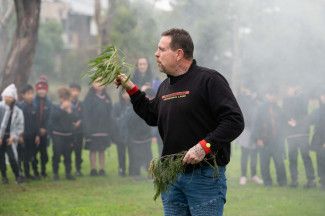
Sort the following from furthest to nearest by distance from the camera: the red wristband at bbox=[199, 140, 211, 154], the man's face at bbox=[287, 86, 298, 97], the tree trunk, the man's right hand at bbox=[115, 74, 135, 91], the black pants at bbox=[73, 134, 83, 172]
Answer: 1. the tree trunk
2. the black pants at bbox=[73, 134, 83, 172]
3. the man's face at bbox=[287, 86, 298, 97]
4. the man's right hand at bbox=[115, 74, 135, 91]
5. the red wristband at bbox=[199, 140, 211, 154]

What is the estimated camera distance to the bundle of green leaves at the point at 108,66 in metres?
5.66

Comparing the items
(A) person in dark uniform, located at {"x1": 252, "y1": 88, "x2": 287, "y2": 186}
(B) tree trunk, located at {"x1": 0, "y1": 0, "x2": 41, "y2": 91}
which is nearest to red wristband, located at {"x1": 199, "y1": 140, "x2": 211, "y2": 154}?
(A) person in dark uniform, located at {"x1": 252, "y1": 88, "x2": 287, "y2": 186}

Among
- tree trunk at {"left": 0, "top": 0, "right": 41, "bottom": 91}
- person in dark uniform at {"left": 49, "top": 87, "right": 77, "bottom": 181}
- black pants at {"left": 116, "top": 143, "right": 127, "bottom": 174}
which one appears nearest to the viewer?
person in dark uniform at {"left": 49, "top": 87, "right": 77, "bottom": 181}

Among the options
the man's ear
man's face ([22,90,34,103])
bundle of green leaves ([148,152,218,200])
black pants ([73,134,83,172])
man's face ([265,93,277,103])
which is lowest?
bundle of green leaves ([148,152,218,200])

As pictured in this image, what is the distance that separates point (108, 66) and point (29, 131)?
24.4 ft

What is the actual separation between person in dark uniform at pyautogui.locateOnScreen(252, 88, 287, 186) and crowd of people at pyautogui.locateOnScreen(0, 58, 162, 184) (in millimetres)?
2187

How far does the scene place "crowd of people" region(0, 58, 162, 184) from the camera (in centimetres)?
1267

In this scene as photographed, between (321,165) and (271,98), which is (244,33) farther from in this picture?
(321,165)

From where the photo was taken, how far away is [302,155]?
39.4 ft

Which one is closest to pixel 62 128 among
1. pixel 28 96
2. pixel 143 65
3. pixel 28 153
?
pixel 28 153

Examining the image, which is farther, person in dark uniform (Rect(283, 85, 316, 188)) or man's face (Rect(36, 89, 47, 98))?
man's face (Rect(36, 89, 47, 98))

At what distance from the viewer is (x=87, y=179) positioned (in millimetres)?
13109

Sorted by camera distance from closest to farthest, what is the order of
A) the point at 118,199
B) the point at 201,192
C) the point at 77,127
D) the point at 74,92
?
the point at 201,192
the point at 118,199
the point at 77,127
the point at 74,92

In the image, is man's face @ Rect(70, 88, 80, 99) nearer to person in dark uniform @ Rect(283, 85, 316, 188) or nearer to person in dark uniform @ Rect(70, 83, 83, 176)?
person in dark uniform @ Rect(70, 83, 83, 176)
